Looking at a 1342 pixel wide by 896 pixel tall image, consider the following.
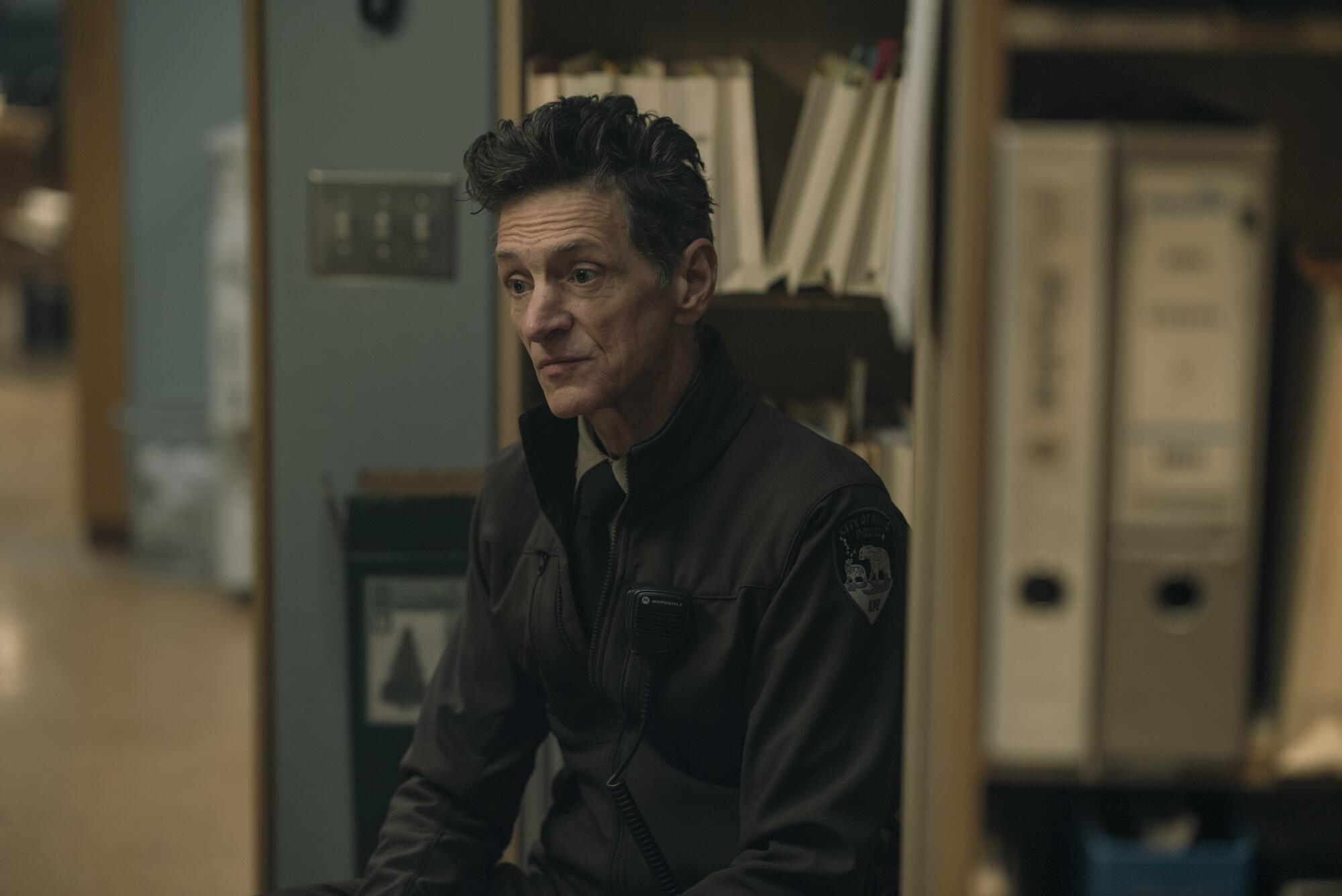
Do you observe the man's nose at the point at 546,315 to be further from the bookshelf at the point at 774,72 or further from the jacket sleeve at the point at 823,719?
the bookshelf at the point at 774,72

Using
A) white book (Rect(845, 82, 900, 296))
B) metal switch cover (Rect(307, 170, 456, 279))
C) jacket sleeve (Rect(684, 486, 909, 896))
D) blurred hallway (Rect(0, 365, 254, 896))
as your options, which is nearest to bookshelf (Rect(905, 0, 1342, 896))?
jacket sleeve (Rect(684, 486, 909, 896))

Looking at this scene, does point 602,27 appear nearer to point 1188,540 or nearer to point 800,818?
point 800,818

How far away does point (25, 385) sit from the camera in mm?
10539

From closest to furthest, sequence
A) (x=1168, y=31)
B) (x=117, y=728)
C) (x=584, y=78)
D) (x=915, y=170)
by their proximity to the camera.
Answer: (x=1168, y=31) → (x=915, y=170) → (x=584, y=78) → (x=117, y=728)

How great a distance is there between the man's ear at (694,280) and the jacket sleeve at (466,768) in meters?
0.32

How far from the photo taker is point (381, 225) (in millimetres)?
2088

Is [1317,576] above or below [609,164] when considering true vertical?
below

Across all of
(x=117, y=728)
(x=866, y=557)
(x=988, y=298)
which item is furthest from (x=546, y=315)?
(x=117, y=728)

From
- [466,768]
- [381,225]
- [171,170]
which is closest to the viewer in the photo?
[466,768]

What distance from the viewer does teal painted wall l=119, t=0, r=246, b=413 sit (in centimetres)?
497

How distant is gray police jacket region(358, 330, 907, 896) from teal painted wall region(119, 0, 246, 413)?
3887mm

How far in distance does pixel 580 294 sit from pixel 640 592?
0.30 metres

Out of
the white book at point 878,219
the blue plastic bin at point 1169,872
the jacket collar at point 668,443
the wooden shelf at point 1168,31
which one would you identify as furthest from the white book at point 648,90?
the blue plastic bin at point 1169,872

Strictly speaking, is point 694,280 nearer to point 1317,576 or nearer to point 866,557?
point 866,557
